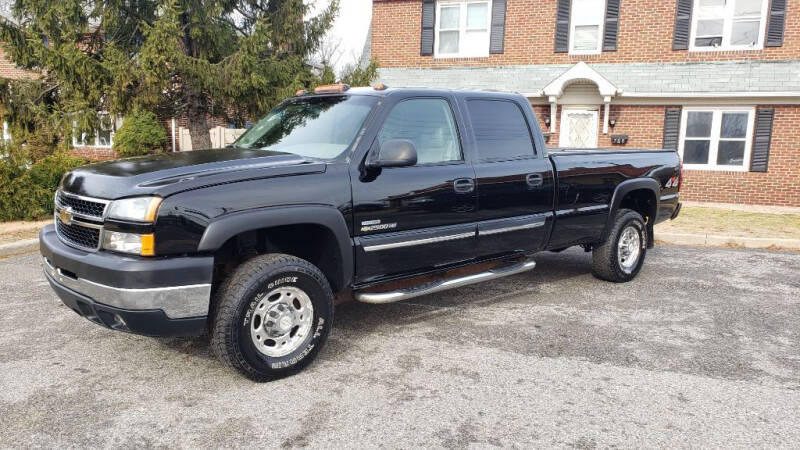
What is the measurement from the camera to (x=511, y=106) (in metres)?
5.40

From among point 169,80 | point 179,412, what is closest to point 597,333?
point 179,412

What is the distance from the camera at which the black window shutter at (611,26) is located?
50.6 ft

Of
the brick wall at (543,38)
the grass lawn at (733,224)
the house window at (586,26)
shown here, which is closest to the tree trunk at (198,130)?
the brick wall at (543,38)

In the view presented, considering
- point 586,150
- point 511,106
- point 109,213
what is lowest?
point 109,213

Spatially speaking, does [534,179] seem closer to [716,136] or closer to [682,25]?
[716,136]

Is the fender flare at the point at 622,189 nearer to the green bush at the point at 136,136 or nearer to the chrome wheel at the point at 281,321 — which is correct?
the chrome wheel at the point at 281,321

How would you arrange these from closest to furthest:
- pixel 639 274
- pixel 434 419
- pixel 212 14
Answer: pixel 434 419, pixel 639 274, pixel 212 14

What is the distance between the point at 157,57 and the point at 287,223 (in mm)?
9222

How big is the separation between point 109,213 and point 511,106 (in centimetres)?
354

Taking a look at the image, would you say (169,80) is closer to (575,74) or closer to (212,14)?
(212,14)

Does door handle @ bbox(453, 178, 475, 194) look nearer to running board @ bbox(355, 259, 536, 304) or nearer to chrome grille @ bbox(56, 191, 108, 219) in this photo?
running board @ bbox(355, 259, 536, 304)

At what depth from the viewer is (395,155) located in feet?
13.0

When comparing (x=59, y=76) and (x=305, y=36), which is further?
(x=305, y=36)

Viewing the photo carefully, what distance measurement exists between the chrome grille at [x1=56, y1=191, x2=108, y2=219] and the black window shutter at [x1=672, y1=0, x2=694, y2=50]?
50.1 feet
